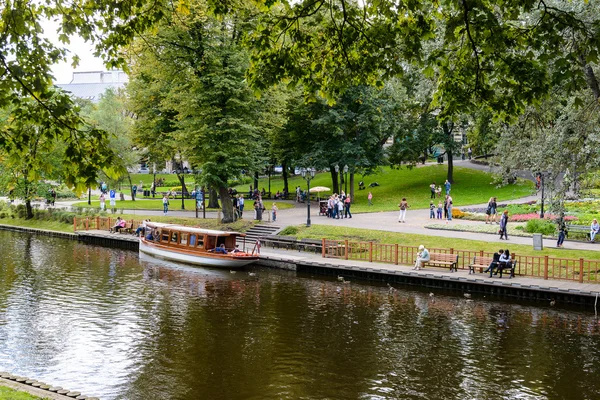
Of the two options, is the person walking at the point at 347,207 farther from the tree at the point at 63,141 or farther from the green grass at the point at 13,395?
the tree at the point at 63,141

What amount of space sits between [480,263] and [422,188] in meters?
32.8

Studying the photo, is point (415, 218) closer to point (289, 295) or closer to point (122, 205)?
point (289, 295)

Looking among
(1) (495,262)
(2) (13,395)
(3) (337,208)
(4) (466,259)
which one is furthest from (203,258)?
(2) (13,395)

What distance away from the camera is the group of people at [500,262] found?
1156 inches

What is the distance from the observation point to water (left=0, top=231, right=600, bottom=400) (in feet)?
56.8

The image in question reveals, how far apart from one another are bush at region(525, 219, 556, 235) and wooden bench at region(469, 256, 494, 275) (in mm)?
7507

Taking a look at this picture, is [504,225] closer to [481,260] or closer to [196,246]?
[481,260]

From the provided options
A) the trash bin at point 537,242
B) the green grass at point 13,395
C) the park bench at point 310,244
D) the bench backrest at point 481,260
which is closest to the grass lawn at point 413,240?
the trash bin at point 537,242

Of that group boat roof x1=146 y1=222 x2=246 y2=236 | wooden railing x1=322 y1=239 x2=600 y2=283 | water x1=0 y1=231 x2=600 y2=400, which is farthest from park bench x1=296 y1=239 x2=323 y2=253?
water x1=0 y1=231 x2=600 y2=400

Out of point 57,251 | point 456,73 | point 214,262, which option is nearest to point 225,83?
point 214,262

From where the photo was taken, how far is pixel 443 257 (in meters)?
31.9

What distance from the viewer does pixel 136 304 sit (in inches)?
1055

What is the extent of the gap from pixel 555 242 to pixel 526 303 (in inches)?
354

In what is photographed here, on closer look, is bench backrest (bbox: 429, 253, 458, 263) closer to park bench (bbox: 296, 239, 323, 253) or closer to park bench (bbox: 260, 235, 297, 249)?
park bench (bbox: 296, 239, 323, 253)
